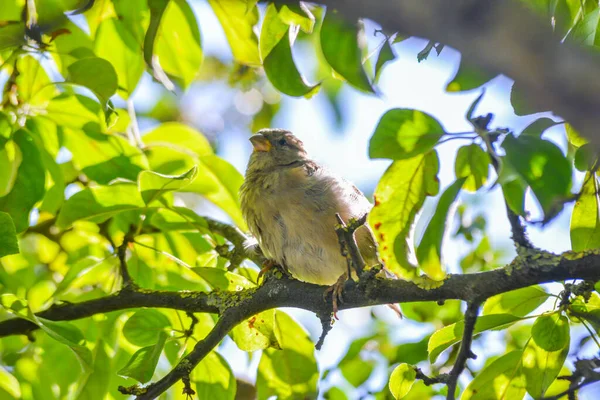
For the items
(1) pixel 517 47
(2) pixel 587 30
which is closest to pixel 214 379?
(2) pixel 587 30

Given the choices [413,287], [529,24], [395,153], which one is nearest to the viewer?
[529,24]

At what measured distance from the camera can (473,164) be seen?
234cm

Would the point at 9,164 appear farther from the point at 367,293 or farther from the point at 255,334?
the point at 367,293

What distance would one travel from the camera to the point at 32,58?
10.4 feet

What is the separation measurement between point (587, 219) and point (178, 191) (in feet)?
5.87

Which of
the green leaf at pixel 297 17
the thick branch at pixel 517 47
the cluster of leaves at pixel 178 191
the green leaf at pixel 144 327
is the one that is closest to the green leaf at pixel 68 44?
the cluster of leaves at pixel 178 191

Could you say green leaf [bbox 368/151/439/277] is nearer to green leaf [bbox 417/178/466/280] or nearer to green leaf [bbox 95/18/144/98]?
green leaf [bbox 417/178/466/280]

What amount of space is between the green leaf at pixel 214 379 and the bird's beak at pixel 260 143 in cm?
206

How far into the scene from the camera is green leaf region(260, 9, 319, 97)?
267 cm

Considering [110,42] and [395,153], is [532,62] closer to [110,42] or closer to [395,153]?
[395,153]

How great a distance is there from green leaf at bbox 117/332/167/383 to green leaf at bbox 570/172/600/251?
1.46m

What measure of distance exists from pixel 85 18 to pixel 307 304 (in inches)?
66.3

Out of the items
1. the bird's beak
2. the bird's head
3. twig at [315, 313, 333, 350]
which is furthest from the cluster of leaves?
the bird's beak

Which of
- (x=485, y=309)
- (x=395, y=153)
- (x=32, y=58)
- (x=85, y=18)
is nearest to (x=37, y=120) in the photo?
(x=32, y=58)
